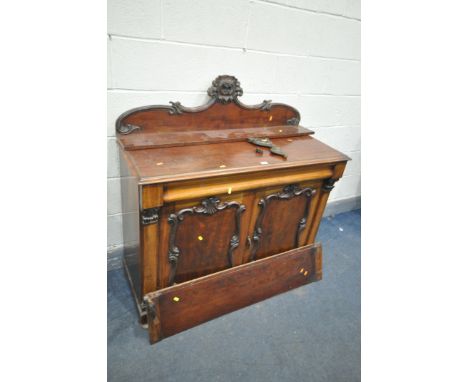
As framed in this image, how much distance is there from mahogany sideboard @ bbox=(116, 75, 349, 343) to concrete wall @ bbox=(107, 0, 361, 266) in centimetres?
10

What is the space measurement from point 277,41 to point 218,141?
69 cm

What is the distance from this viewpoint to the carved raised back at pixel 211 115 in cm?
136

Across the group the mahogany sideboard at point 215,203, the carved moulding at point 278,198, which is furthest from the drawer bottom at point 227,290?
the carved moulding at point 278,198

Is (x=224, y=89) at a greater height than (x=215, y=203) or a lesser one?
greater

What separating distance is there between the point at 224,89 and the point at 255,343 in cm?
124

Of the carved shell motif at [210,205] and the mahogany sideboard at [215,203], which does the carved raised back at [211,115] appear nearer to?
the mahogany sideboard at [215,203]

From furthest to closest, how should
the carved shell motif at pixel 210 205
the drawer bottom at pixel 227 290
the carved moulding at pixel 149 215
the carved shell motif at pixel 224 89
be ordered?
the carved shell motif at pixel 224 89, the drawer bottom at pixel 227 290, the carved shell motif at pixel 210 205, the carved moulding at pixel 149 215

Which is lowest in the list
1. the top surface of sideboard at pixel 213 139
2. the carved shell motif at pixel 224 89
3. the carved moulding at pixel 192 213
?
the carved moulding at pixel 192 213

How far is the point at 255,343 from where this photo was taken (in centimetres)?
140

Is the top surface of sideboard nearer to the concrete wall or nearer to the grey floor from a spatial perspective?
the concrete wall

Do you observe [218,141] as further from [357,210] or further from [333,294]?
[357,210]

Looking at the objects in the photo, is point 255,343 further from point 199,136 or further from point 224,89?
point 224,89

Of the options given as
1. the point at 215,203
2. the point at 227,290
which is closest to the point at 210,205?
the point at 215,203

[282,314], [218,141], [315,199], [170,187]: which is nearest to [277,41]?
[218,141]
